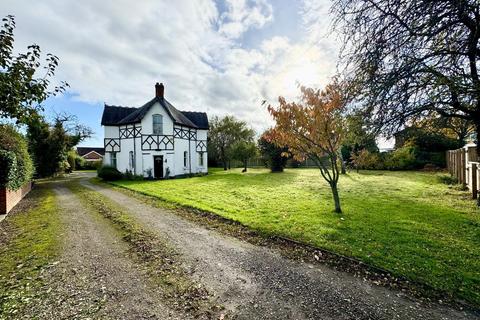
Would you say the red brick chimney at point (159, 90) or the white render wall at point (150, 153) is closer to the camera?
the white render wall at point (150, 153)

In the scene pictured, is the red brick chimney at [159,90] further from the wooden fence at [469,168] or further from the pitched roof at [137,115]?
the wooden fence at [469,168]

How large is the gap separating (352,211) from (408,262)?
389cm

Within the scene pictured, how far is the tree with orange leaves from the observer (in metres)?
7.09

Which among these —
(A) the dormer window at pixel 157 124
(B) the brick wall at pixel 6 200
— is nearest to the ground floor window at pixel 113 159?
(A) the dormer window at pixel 157 124

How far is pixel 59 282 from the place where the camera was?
403cm

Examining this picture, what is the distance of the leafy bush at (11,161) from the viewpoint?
934 cm

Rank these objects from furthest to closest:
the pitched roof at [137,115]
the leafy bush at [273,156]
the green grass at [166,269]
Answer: the leafy bush at [273,156] < the pitched roof at [137,115] < the green grass at [166,269]

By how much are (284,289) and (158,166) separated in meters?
21.8

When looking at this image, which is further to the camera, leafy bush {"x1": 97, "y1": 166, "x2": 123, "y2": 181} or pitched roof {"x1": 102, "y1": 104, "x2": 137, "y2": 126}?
pitched roof {"x1": 102, "y1": 104, "x2": 137, "y2": 126}

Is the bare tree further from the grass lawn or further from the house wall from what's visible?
the house wall

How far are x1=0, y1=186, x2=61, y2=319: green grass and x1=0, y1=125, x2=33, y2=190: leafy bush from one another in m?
1.61

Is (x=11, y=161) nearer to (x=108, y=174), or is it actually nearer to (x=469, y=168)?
(x=108, y=174)

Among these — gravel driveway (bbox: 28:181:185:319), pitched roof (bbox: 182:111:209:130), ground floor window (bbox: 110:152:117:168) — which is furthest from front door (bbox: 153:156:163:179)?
gravel driveway (bbox: 28:181:185:319)

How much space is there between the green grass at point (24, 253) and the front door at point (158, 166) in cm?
1389
